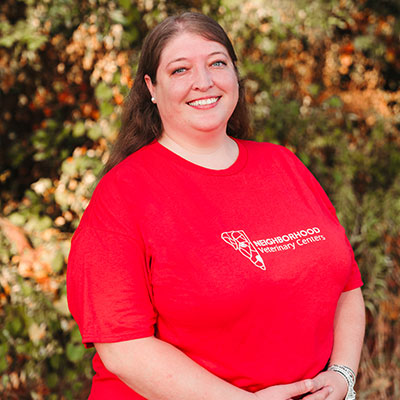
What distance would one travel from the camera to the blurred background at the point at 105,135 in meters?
3.09

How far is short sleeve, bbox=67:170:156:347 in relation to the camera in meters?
1.48

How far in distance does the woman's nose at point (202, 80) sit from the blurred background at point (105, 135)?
1602 millimetres

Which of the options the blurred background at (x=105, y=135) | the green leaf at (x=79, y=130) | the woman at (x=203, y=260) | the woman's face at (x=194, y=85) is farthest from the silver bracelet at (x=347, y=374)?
the green leaf at (x=79, y=130)

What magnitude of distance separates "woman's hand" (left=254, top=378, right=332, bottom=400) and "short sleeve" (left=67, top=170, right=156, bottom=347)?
41 centimetres

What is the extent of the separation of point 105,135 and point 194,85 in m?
1.74

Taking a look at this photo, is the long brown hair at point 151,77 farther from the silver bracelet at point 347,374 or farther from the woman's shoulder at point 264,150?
the silver bracelet at point 347,374

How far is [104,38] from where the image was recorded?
3389mm

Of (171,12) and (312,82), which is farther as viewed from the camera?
(312,82)

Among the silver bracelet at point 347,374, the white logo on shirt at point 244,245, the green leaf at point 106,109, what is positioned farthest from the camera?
the green leaf at point 106,109

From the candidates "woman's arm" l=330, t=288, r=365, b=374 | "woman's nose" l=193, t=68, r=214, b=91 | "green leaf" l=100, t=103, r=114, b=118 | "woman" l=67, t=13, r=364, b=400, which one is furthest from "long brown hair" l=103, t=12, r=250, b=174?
"green leaf" l=100, t=103, r=114, b=118

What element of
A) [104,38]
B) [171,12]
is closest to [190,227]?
[104,38]

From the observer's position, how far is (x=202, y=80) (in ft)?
5.67

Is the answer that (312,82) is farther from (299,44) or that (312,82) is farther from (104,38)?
(104,38)

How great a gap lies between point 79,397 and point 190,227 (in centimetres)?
193
